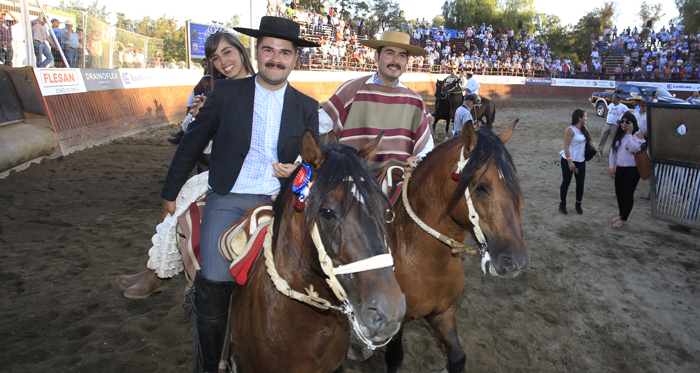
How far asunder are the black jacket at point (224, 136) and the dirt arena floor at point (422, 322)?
177cm

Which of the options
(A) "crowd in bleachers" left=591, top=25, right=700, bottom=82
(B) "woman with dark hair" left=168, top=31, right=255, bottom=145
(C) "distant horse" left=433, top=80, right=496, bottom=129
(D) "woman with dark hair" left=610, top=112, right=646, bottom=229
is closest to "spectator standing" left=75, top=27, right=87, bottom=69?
(B) "woman with dark hair" left=168, top=31, right=255, bottom=145

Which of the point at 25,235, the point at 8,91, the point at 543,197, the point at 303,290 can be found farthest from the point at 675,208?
the point at 8,91

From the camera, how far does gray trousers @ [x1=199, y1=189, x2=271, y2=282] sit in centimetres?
195

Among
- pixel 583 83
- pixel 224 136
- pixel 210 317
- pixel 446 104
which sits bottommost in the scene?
pixel 210 317

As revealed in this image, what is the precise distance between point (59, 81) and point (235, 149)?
8.96 meters

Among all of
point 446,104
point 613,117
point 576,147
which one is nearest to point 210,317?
point 576,147

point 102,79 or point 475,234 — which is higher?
point 102,79

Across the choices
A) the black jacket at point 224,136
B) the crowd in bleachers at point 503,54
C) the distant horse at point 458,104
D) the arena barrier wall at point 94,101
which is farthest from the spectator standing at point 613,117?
the crowd in bleachers at point 503,54

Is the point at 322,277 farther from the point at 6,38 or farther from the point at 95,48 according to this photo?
the point at 95,48

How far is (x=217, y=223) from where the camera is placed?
2.04 m

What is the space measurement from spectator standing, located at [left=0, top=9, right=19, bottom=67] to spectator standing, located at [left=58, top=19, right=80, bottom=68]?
1.26 m

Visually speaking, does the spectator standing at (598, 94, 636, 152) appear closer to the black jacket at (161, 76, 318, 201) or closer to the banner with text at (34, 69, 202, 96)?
the black jacket at (161, 76, 318, 201)

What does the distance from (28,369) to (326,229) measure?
9.69ft

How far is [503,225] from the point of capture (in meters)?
2.12
